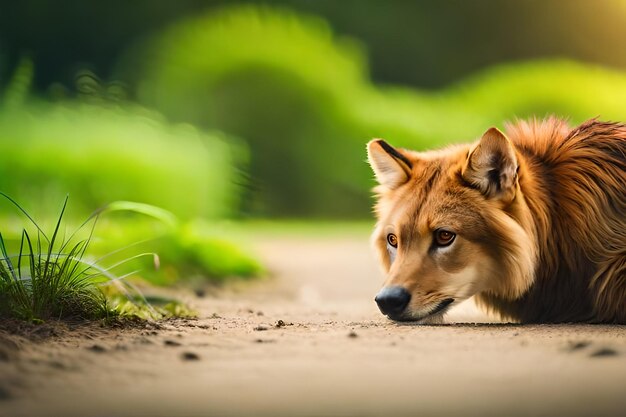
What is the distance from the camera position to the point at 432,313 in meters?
3.63

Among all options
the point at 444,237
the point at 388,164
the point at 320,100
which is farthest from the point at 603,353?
the point at 320,100

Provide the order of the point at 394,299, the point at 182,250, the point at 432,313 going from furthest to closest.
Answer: the point at 182,250
the point at 432,313
the point at 394,299

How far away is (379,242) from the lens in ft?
13.6

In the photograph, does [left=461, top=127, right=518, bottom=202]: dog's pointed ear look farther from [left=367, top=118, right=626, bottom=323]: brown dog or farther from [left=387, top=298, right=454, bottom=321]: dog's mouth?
[left=387, top=298, right=454, bottom=321]: dog's mouth

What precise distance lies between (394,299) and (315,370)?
102cm

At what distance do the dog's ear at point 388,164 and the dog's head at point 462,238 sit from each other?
205 millimetres

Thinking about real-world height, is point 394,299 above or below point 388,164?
below

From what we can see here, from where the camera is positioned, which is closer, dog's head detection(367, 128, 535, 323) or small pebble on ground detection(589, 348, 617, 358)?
small pebble on ground detection(589, 348, 617, 358)

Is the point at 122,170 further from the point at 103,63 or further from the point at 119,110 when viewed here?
the point at 103,63

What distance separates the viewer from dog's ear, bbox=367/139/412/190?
4.03m

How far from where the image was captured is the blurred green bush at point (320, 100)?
45.9 feet

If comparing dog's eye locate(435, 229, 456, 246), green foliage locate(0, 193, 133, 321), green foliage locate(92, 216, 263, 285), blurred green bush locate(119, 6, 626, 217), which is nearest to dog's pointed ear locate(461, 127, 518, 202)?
dog's eye locate(435, 229, 456, 246)

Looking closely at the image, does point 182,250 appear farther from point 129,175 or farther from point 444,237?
point 444,237

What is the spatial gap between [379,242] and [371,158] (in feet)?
1.46
